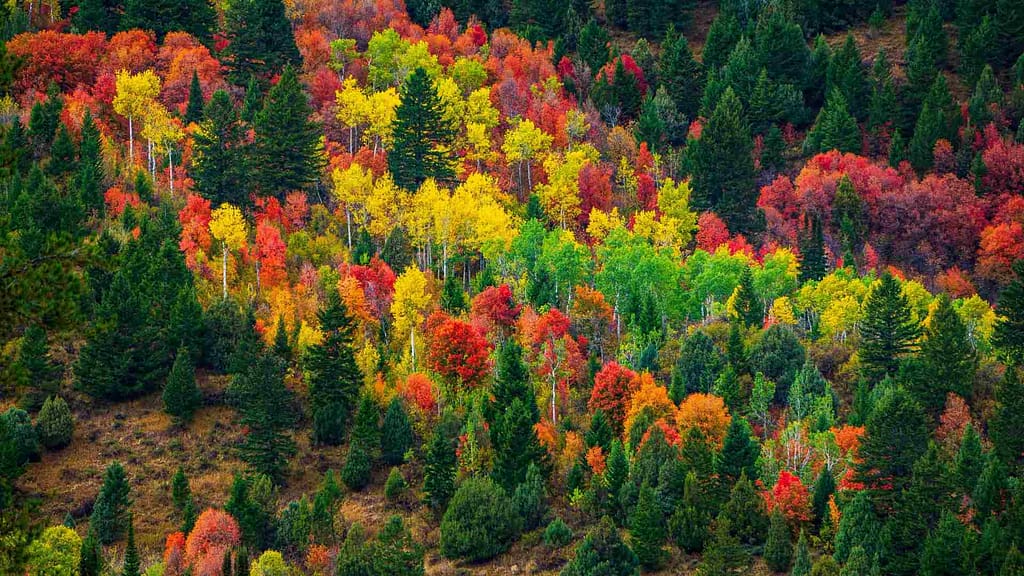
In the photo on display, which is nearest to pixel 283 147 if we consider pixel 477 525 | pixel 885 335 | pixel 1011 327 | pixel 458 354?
pixel 458 354

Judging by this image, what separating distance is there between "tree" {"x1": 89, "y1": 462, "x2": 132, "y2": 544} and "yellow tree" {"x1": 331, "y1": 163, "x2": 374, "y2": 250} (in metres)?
36.7

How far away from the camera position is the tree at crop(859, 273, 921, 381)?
104438mm

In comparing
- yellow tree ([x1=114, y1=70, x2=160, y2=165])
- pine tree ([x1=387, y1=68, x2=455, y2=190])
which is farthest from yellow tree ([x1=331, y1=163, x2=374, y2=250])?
yellow tree ([x1=114, y1=70, x2=160, y2=165])

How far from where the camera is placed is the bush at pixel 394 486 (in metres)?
94.1

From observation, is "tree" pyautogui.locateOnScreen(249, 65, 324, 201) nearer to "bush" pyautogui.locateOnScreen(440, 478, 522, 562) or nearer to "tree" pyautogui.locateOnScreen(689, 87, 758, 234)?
"tree" pyautogui.locateOnScreen(689, 87, 758, 234)

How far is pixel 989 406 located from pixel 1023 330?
9.11 metres

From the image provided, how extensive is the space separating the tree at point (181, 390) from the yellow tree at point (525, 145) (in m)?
Answer: 45.8

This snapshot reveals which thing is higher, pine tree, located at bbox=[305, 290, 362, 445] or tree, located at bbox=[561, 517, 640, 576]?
pine tree, located at bbox=[305, 290, 362, 445]

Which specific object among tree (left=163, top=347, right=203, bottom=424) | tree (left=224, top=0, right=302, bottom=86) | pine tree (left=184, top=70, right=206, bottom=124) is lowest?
tree (left=163, top=347, right=203, bottom=424)

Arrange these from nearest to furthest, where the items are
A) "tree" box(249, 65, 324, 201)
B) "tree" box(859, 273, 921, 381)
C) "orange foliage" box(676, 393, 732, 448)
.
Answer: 1. "orange foliage" box(676, 393, 732, 448)
2. "tree" box(859, 273, 921, 381)
3. "tree" box(249, 65, 324, 201)

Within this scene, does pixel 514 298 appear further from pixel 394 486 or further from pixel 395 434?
pixel 394 486

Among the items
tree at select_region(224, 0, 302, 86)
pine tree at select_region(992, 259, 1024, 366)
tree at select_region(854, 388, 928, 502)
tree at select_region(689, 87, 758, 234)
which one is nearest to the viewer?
tree at select_region(854, 388, 928, 502)

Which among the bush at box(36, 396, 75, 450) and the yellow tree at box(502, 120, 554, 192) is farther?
the yellow tree at box(502, 120, 554, 192)

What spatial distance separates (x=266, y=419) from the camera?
313 ft
